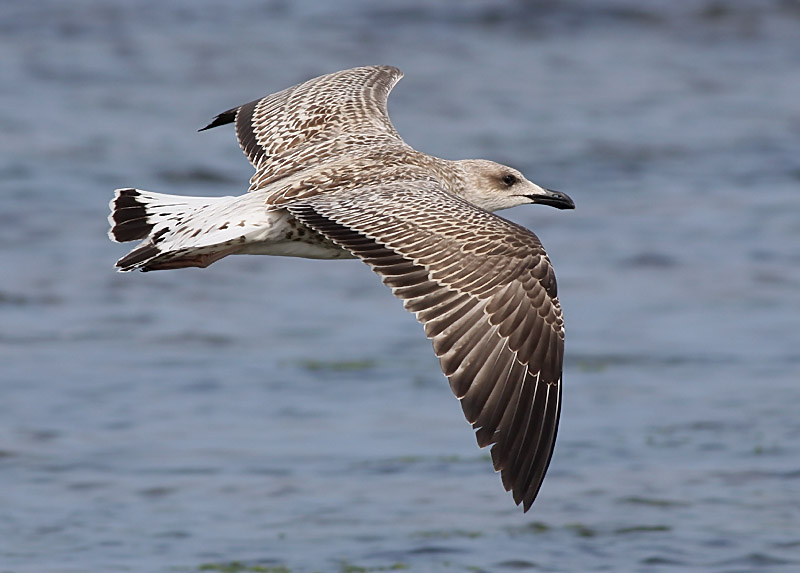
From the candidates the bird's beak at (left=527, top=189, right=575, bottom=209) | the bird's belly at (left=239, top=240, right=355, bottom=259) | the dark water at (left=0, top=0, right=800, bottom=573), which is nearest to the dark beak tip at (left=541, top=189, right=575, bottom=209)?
the bird's beak at (left=527, top=189, right=575, bottom=209)

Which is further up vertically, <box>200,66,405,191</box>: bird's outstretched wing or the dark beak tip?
<box>200,66,405,191</box>: bird's outstretched wing

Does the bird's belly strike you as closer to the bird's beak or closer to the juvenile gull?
the juvenile gull

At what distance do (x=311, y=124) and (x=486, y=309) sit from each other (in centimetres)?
213

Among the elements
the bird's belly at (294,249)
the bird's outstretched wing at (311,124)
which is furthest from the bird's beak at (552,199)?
the bird's belly at (294,249)

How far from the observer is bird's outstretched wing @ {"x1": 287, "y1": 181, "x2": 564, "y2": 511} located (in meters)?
5.11

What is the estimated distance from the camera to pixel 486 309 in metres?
5.21

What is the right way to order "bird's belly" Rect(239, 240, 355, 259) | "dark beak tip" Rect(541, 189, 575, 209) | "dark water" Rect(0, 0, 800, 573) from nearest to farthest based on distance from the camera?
"bird's belly" Rect(239, 240, 355, 259)
"dark beak tip" Rect(541, 189, 575, 209)
"dark water" Rect(0, 0, 800, 573)

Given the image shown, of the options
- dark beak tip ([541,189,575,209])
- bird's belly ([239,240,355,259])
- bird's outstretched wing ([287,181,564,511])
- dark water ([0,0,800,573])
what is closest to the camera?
bird's outstretched wing ([287,181,564,511])

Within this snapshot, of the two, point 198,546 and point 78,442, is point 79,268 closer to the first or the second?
point 78,442

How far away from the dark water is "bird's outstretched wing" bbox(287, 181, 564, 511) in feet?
4.89

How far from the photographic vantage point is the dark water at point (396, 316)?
683 centimetres

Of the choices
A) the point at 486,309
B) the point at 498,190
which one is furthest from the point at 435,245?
the point at 498,190

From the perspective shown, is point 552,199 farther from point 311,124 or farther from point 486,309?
point 486,309

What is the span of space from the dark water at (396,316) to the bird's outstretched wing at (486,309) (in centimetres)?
149
